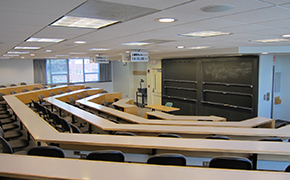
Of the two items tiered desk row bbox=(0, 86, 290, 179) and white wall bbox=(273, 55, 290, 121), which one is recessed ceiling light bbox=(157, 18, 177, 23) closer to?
tiered desk row bbox=(0, 86, 290, 179)

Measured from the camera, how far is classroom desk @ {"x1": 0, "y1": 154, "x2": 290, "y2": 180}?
185 cm

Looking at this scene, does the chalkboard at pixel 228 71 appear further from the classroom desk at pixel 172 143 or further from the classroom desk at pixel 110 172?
the classroom desk at pixel 110 172

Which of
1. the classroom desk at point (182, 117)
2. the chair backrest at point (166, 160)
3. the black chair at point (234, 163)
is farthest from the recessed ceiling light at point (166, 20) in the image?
the classroom desk at point (182, 117)

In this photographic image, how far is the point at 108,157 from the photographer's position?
2486 millimetres

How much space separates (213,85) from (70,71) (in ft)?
31.7

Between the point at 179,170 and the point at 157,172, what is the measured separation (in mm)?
199

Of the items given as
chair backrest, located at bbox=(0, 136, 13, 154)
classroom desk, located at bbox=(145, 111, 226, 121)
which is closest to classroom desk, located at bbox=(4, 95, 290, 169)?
chair backrest, located at bbox=(0, 136, 13, 154)

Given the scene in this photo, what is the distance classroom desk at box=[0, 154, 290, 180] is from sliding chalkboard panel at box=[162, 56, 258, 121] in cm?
587

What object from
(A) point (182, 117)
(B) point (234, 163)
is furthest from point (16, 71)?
(B) point (234, 163)

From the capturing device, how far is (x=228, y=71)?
7793 mm

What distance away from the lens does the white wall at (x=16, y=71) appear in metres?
12.5

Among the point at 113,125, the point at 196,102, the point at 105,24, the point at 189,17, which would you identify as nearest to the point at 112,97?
the point at 196,102

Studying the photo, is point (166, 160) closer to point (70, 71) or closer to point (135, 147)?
Answer: point (135, 147)

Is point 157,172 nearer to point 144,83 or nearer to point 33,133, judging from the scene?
point 33,133
